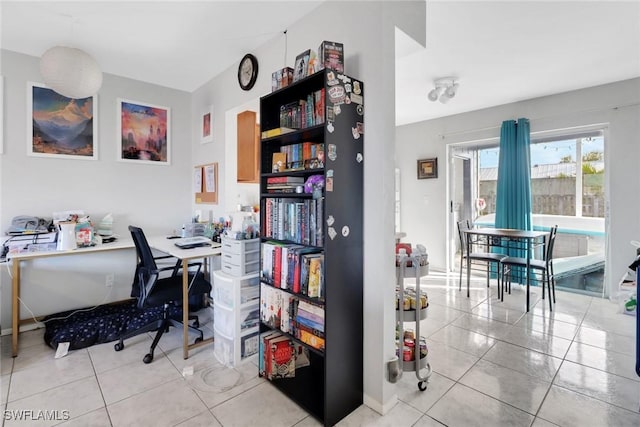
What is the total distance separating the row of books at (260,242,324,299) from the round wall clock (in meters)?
1.59

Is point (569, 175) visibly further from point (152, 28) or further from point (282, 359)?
point (152, 28)

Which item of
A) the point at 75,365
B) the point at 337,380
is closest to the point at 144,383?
the point at 75,365

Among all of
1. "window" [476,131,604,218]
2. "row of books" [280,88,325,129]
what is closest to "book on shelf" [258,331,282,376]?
"row of books" [280,88,325,129]

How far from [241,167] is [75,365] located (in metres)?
2.16

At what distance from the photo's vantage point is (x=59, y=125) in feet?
9.66

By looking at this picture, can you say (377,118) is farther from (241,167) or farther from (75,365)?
(75,365)

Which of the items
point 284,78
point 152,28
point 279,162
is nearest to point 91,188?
point 152,28

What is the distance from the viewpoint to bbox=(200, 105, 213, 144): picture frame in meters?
3.34

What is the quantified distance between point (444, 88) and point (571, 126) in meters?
1.70

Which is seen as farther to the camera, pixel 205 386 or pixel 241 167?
pixel 241 167

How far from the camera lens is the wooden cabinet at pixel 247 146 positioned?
3.26m

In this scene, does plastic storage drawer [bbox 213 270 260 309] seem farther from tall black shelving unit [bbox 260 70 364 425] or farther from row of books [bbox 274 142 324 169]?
row of books [bbox 274 142 324 169]

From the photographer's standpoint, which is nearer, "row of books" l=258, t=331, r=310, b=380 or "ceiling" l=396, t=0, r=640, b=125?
"row of books" l=258, t=331, r=310, b=380

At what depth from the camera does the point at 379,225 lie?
166 cm
